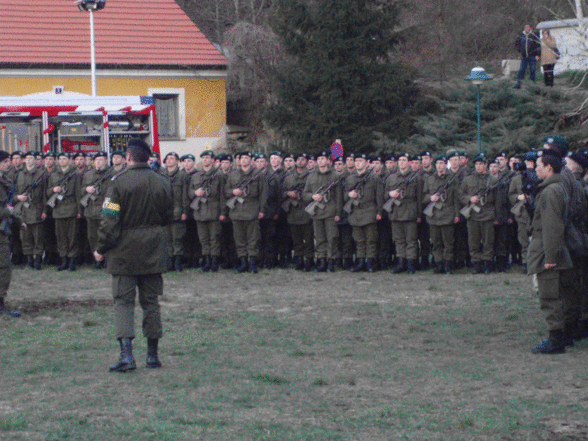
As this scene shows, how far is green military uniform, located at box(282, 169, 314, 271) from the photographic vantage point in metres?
16.8

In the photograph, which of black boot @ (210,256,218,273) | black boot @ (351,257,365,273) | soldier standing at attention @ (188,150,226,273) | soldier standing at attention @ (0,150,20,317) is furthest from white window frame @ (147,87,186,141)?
soldier standing at attention @ (0,150,20,317)

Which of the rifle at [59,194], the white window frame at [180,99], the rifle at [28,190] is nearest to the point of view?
the rifle at [59,194]

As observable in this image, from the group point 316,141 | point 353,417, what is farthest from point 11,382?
point 316,141

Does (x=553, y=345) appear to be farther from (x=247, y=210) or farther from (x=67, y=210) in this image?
(x=67, y=210)

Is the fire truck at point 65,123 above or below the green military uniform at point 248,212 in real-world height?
above

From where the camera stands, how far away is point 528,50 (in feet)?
95.7

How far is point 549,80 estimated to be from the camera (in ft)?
94.3

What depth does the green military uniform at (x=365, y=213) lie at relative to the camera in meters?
16.4

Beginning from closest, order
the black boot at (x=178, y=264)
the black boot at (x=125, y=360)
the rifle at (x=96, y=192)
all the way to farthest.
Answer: the black boot at (x=125, y=360)
the black boot at (x=178, y=264)
the rifle at (x=96, y=192)

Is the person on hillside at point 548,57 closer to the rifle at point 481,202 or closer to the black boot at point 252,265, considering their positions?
the rifle at point 481,202

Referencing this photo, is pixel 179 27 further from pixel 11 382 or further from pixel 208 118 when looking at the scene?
pixel 11 382

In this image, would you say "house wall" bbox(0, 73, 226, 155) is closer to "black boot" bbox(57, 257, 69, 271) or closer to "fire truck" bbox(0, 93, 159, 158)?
"fire truck" bbox(0, 93, 159, 158)

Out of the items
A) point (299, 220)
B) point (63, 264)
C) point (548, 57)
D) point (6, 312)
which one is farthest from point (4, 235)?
point (548, 57)

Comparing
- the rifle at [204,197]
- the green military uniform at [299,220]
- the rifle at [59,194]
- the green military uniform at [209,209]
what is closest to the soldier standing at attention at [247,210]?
the green military uniform at [209,209]
